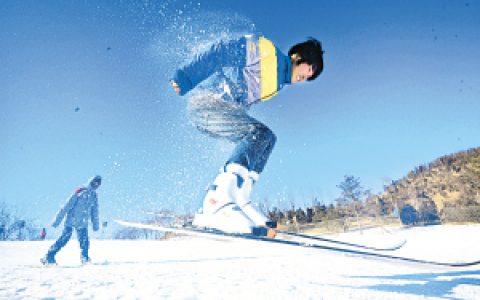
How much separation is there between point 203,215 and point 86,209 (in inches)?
160

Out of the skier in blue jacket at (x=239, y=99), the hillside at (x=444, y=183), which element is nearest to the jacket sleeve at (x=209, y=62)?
the skier in blue jacket at (x=239, y=99)

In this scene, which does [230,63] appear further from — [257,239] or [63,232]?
[63,232]

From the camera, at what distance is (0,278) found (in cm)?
295

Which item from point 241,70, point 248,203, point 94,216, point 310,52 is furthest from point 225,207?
point 94,216

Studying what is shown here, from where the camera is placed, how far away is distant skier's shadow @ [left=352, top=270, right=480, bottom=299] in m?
2.55

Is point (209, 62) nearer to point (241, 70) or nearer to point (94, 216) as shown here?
point (241, 70)

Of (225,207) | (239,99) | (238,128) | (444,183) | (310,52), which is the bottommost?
(225,207)

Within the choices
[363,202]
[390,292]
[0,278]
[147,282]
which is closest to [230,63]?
[147,282]

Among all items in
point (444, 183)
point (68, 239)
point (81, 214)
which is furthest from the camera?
point (444, 183)

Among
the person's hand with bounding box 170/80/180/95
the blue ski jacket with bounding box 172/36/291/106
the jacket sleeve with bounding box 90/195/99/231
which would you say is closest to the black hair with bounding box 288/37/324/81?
the blue ski jacket with bounding box 172/36/291/106

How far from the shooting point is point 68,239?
499 centimetres

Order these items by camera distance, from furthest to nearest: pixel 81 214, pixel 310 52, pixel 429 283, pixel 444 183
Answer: pixel 444 183, pixel 81 214, pixel 429 283, pixel 310 52

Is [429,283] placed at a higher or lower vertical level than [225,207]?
lower

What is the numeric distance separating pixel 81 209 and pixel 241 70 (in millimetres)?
4593
